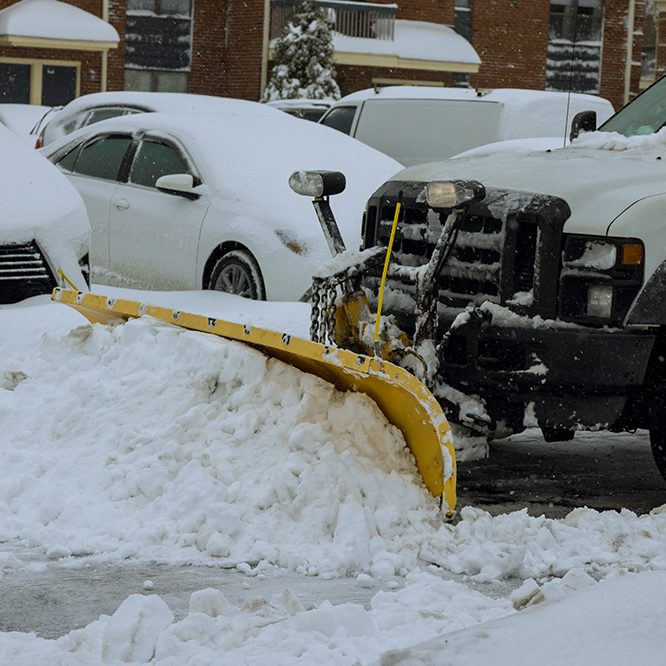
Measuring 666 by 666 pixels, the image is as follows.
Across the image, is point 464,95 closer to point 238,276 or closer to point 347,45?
point 238,276

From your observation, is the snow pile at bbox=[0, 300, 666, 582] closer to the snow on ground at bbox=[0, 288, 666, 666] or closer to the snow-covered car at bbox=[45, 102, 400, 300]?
the snow on ground at bbox=[0, 288, 666, 666]

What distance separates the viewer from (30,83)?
108 ft

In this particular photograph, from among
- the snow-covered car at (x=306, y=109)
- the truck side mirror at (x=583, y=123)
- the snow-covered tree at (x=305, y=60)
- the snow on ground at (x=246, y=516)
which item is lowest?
the snow on ground at (x=246, y=516)

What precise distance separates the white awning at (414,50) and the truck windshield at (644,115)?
2686 centimetres

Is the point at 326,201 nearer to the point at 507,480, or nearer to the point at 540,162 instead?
the point at 540,162

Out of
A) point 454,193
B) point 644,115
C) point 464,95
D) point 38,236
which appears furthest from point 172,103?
point 454,193

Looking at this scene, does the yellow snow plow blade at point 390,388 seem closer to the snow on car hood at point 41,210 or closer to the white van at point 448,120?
the snow on car hood at point 41,210

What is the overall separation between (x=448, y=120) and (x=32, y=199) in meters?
9.89

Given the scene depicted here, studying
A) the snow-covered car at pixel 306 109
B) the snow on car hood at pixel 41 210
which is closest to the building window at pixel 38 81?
the snow-covered car at pixel 306 109

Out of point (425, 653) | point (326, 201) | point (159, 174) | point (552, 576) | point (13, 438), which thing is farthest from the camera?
point (159, 174)

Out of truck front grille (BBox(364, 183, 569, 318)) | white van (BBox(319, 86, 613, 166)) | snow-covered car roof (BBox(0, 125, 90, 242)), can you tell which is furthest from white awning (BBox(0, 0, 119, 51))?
truck front grille (BBox(364, 183, 569, 318))

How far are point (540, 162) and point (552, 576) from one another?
2025mm

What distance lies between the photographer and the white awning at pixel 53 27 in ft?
103

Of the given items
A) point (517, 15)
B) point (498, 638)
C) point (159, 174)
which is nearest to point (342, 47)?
point (517, 15)
